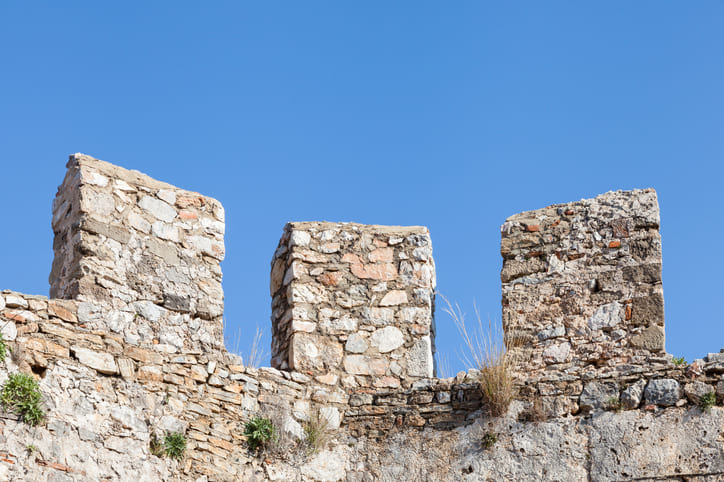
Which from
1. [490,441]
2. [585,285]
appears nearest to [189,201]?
[490,441]

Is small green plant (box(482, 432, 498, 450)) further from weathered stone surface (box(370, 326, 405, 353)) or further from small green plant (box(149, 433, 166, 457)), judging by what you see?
small green plant (box(149, 433, 166, 457))

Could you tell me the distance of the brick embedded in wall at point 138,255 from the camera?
7.99 metres

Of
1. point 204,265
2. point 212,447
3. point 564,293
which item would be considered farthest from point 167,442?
point 564,293

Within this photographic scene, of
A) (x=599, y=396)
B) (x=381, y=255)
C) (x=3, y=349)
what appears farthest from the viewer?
(x=381, y=255)

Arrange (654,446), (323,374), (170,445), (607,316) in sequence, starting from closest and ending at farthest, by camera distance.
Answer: (170,445) < (654,446) < (607,316) < (323,374)

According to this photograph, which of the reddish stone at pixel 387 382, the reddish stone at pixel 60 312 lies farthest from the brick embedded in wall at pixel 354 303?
the reddish stone at pixel 60 312

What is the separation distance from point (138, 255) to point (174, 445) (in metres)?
1.42

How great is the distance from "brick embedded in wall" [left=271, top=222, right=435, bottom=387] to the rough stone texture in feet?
2.30

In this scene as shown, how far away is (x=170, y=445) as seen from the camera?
25.4 ft

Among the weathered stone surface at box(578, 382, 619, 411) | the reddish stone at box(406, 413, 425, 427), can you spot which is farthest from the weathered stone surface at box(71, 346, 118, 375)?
the weathered stone surface at box(578, 382, 619, 411)

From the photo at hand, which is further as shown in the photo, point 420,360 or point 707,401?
point 420,360

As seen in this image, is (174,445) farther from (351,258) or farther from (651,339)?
(651,339)

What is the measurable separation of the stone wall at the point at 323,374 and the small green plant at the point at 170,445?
0.16 feet

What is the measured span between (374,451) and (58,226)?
2.84 metres
